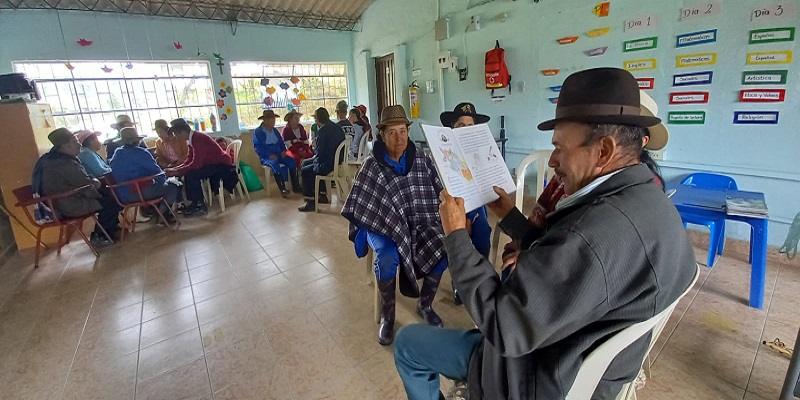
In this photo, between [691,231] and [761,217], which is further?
[691,231]

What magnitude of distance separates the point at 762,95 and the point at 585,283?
2.82 m

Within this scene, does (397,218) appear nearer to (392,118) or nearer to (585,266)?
(392,118)

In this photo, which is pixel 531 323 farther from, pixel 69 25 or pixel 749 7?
pixel 69 25

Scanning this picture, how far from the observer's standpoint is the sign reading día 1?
8.00 feet

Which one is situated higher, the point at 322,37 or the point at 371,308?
the point at 322,37

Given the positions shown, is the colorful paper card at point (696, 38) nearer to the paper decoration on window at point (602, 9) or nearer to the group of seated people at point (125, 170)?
the paper decoration on window at point (602, 9)

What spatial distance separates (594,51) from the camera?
3.18 meters

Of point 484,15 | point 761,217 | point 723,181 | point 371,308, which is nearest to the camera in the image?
point 761,217

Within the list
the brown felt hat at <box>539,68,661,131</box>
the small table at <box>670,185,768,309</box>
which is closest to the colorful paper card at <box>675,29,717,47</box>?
the small table at <box>670,185,768,309</box>

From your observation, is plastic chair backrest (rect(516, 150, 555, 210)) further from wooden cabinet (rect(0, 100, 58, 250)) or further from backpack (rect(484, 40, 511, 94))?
wooden cabinet (rect(0, 100, 58, 250))

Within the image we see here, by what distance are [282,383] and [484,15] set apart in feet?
13.7

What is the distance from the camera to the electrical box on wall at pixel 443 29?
457cm

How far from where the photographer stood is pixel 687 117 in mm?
2721

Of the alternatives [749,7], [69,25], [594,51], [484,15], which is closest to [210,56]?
[69,25]
